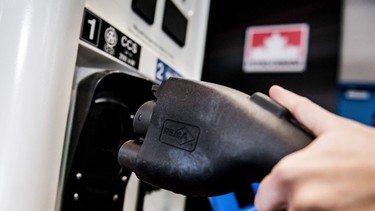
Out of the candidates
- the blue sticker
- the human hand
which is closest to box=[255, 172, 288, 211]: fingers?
the human hand

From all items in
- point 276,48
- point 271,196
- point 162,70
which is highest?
point 276,48

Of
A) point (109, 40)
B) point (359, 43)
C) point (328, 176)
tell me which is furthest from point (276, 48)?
point (328, 176)

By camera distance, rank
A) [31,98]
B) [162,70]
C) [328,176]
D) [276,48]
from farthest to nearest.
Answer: [276,48] < [162,70] < [31,98] < [328,176]

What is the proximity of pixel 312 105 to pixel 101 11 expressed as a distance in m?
0.40

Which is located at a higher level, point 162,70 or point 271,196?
point 162,70

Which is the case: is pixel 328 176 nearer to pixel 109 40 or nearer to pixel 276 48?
pixel 109 40

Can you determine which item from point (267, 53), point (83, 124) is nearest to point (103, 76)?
point (83, 124)

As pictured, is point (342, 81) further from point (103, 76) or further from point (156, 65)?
point (103, 76)

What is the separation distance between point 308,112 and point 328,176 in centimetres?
7

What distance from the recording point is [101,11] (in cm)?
68

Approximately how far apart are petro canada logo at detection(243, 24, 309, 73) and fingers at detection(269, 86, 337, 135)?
1.51 metres

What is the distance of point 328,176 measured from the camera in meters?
0.33

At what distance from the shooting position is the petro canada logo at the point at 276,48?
1894 mm

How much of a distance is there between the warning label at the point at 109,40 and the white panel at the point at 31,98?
0.08m
